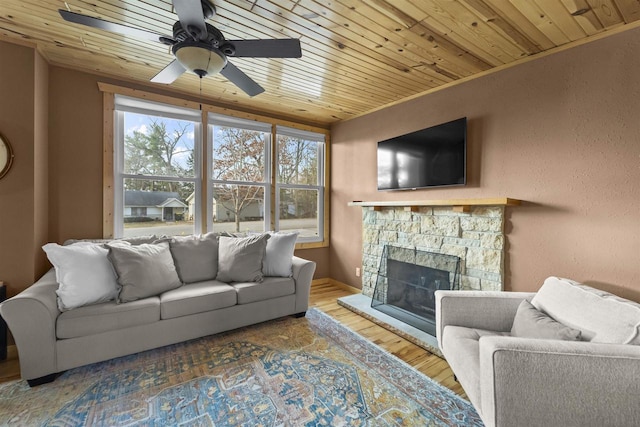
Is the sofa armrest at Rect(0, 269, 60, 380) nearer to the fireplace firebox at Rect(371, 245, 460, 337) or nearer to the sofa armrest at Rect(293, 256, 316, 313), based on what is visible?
the sofa armrest at Rect(293, 256, 316, 313)

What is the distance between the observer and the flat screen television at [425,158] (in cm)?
276

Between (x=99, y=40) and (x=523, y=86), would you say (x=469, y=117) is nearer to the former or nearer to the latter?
(x=523, y=86)

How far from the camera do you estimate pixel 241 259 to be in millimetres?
2812

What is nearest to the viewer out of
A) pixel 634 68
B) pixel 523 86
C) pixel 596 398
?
pixel 596 398

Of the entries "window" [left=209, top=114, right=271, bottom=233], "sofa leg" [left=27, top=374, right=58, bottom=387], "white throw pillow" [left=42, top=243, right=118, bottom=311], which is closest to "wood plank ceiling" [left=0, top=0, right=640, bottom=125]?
"window" [left=209, top=114, right=271, bottom=233]

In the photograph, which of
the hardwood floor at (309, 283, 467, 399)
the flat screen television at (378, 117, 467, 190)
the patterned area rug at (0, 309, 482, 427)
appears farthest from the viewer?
the flat screen television at (378, 117, 467, 190)

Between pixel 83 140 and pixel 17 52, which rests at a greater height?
pixel 17 52

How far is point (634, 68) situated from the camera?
1.89 metres

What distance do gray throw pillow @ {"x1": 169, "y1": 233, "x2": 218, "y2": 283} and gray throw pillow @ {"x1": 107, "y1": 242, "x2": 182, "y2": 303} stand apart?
14 centimetres

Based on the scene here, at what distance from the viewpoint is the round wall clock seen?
87.0 inches

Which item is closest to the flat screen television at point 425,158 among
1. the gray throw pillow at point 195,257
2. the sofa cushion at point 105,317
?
the gray throw pillow at point 195,257

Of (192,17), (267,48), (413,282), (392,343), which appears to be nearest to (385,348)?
(392,343)

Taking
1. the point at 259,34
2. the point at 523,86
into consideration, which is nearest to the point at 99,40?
the point at 259,34

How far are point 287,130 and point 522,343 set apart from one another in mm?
3610
